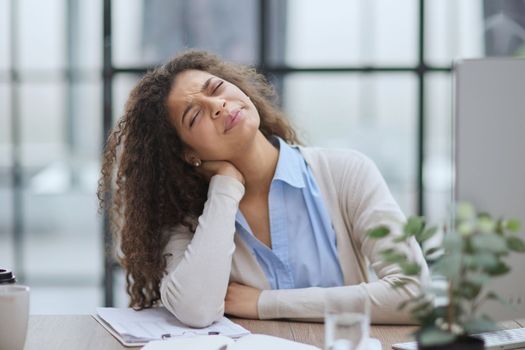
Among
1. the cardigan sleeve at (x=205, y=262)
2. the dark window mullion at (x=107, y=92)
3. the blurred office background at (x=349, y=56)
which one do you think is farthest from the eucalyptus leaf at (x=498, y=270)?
the dark window mullion at (x=107, y=92)

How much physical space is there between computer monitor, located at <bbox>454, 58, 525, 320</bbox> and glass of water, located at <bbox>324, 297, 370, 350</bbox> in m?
0.28

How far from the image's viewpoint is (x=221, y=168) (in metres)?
2.27

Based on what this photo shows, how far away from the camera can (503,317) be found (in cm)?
159

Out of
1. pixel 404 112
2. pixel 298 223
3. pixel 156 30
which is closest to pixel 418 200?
pixel 404 112

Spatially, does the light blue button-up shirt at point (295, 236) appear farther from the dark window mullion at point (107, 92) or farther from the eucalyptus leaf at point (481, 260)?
the dark window mullion at point (107, 92)

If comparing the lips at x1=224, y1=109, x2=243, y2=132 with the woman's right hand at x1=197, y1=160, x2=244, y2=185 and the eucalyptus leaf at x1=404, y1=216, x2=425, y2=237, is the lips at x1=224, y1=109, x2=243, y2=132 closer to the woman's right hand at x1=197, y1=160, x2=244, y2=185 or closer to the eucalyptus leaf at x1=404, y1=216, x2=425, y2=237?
the woman's right hand at x1=197, y1=160, x2=244, y2=185

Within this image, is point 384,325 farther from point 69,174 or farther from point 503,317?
point 69,174

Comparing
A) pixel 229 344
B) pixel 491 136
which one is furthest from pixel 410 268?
pixel 229 344

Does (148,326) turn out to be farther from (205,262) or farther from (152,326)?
(205,262)

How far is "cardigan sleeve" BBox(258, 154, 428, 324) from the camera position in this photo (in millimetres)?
1954

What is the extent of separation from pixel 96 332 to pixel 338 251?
0.66 metres

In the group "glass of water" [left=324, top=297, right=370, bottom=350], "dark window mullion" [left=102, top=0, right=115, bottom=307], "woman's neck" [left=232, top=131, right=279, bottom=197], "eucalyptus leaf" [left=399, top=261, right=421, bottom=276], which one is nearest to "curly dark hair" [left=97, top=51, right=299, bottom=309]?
"woman's neck" [left=232, top=131, right=279, bottom=197]

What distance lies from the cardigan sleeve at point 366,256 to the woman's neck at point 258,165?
166 mm

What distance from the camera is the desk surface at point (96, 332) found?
180 centimetres
